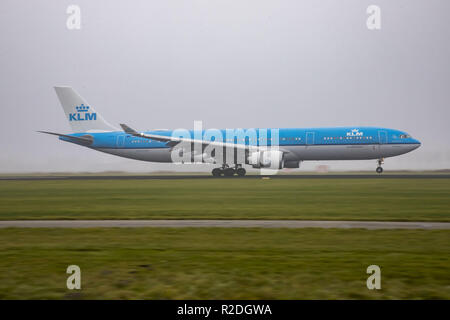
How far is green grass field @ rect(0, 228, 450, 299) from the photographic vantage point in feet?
27.7

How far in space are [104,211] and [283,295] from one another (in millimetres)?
14349

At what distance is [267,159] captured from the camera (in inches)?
1764

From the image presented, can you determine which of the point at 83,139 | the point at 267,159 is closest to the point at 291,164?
the point at 267,159

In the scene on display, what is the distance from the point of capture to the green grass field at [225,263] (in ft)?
27.7

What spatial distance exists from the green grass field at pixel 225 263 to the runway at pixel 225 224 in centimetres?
90

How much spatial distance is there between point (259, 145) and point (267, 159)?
11.4ft

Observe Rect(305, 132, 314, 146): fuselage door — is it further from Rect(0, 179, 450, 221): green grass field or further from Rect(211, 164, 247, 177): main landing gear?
Rect(0, 179, 450, 221): green grass field

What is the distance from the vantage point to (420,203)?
22.6 m

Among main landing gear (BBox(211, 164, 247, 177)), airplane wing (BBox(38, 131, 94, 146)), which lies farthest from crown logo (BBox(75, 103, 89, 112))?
main landing gear (BBox(211, 164, 247, 177))

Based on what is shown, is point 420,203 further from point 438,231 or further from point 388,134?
point 388,134

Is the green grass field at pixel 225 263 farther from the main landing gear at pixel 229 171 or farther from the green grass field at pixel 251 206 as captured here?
the main landing gear at pixel 229 171

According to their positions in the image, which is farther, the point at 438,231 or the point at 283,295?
the point at 438,231

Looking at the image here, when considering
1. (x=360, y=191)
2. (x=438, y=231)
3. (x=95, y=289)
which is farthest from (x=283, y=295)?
(x=360, y=191)

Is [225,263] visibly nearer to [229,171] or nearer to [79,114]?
[229,171]
